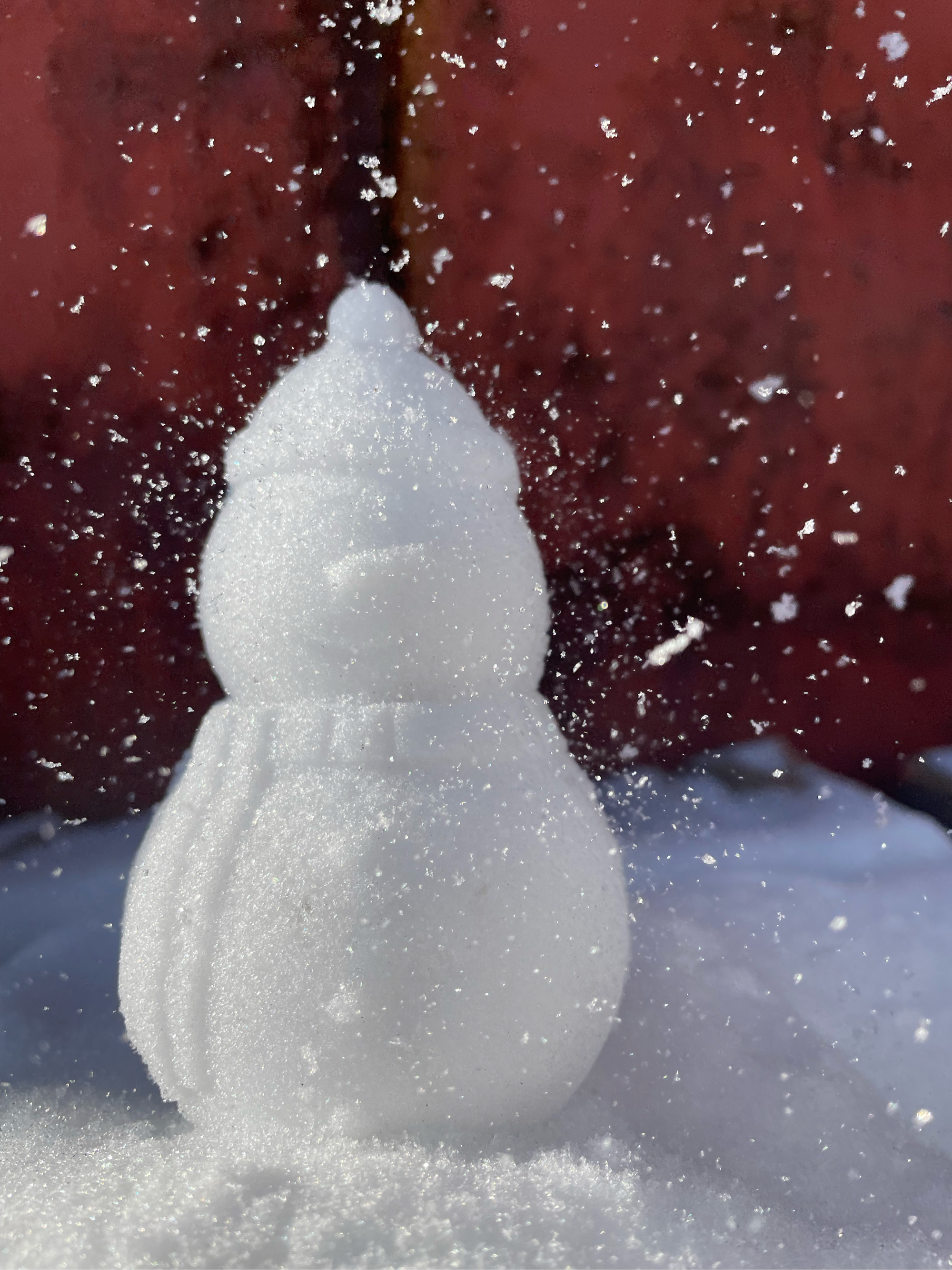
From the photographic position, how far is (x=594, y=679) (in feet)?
Answer: 3.88

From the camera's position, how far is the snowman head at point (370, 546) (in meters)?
0.60

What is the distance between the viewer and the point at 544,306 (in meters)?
1.09

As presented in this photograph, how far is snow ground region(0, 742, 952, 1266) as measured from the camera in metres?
0.52

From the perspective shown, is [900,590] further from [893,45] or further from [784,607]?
[893,45]

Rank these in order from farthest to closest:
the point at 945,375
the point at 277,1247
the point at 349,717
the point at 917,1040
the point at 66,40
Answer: the point at 945,375 → the point at 66,40 → the point at 917,1040 → the point at 349,717 → the point at 277,1247

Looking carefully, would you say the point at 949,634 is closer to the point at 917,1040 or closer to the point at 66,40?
the point at 917,1040

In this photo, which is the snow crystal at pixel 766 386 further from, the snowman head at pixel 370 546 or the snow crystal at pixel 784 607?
the snowman head at pixel 370 546

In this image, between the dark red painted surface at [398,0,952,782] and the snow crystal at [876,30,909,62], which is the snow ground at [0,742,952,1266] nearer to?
the dark red painted surface at [398,0,952,782]

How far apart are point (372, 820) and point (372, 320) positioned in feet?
0.97

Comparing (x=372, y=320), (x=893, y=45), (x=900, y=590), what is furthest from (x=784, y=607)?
(x=372, y=320)

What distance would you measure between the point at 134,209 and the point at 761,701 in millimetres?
820

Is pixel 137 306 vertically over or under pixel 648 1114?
over

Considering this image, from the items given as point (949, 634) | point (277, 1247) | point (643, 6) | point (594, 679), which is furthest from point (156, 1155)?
point (643, 6)

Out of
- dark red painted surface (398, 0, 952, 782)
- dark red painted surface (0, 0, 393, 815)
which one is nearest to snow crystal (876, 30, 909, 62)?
dark red painted surface (398, 0, 952, 782)
